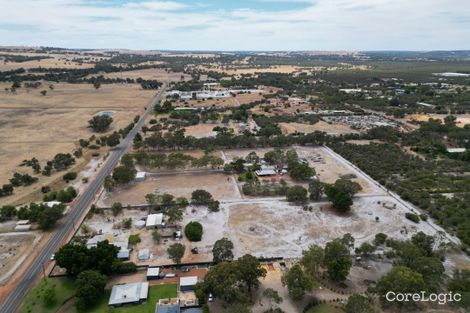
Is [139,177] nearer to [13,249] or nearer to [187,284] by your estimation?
[13,249]

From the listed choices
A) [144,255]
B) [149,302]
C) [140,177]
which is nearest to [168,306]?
[149,302]

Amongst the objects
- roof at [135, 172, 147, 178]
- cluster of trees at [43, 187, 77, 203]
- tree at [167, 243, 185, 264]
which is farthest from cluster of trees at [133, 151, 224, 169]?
tree at [167, 243, 185, 264]

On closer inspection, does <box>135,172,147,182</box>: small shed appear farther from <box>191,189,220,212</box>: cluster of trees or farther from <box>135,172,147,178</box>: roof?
<box>191,189,220,212</box>: cluster of trees

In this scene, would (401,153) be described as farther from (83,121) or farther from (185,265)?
(83,121)

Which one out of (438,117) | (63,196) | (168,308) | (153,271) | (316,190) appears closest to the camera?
(168,308)

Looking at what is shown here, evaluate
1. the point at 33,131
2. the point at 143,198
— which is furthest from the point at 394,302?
the point at 33,131
